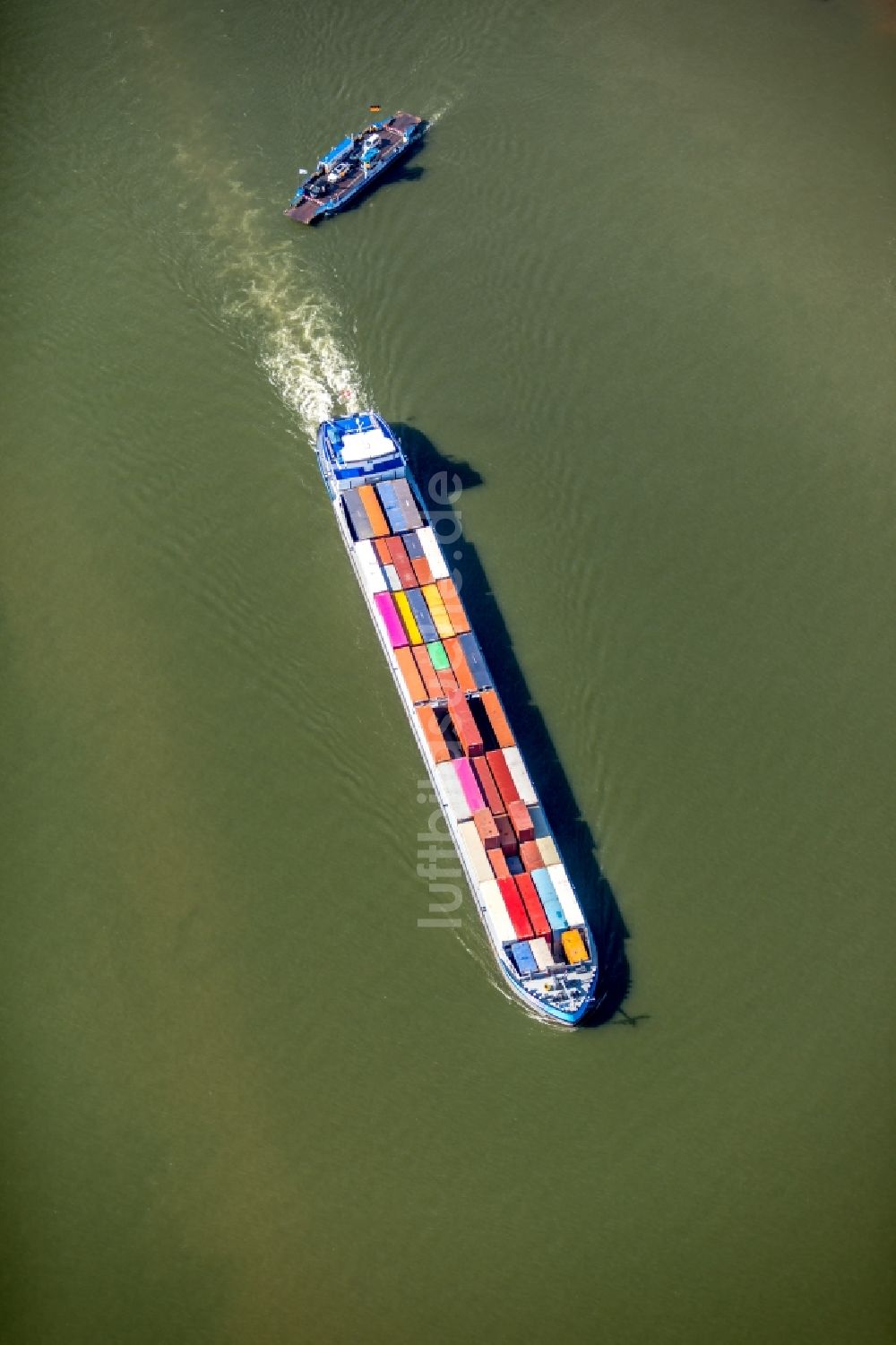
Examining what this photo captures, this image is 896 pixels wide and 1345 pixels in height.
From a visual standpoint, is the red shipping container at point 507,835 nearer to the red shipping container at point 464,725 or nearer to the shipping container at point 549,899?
the shipping container at point 549,899

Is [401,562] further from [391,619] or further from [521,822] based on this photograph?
[521,822]

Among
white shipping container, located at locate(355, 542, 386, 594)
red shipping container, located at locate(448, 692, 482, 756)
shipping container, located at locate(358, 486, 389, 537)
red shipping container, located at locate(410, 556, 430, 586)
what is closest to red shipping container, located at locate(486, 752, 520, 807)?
red shipping container, located at locate(448, 692, 482, 756)

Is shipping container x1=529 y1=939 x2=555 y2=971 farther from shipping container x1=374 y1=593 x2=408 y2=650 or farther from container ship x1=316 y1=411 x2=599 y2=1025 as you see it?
shipping container x1=374 y1=593 x2=408 y2=650

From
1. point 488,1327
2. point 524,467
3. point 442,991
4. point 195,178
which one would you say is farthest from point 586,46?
point 488,1327

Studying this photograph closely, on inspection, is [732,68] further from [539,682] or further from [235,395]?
[539,682]

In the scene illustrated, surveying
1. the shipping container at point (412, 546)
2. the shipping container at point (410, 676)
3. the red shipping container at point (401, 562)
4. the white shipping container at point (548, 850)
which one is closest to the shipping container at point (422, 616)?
the red shipping container at point (401, 562)

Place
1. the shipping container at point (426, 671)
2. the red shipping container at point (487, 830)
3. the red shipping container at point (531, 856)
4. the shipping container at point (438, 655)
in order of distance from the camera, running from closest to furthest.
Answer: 1. the red shipping container at point (531, 856)
2. the red shipping container at point (487, 830)
3. the shipping container at point (426, 671)
4. the shipping container at point (438, 655)
